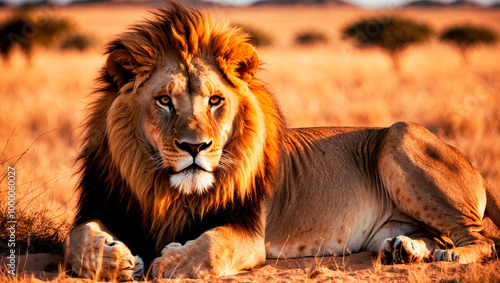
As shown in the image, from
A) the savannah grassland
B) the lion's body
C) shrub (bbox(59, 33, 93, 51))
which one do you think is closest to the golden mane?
the savannah grassland

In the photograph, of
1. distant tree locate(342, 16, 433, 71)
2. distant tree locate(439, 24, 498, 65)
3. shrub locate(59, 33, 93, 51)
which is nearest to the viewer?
distant tree locate(342, 16, 433, 71)

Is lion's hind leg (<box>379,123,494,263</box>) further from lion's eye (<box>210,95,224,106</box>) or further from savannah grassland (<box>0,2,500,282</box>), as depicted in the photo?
lion's eye (<box>210,95,224,106</box>)

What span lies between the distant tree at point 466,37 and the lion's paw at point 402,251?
88.6 feet

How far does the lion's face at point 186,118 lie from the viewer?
3.39 m

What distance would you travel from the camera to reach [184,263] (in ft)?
11.3

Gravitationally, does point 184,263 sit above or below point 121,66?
below

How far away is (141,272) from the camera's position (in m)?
3.49

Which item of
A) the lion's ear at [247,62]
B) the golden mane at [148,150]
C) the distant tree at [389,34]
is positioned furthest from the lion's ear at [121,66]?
the distant tree at [389,34]

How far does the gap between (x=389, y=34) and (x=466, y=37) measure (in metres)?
6.00

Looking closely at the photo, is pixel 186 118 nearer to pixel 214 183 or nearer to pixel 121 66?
pixel 214 183

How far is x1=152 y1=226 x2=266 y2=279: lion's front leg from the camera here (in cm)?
343

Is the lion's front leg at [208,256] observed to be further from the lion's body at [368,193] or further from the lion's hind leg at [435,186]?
the lion's hind leg at [435,186]

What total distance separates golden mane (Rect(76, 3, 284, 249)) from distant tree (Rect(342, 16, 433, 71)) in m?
21.2

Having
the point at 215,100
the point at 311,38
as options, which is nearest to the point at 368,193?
the point at 215,100
